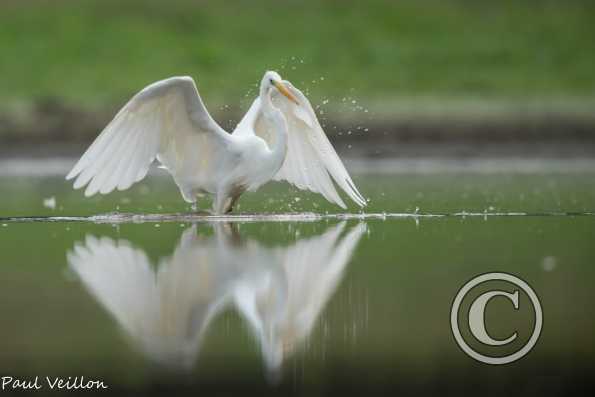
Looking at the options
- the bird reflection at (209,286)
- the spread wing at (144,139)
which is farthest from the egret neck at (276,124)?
the bird reflection at (209,286)

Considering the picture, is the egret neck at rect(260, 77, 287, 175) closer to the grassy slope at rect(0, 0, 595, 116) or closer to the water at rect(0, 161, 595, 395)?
the water at rect(0, 161, 595, 395)

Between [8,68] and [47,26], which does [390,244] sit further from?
[47,26]

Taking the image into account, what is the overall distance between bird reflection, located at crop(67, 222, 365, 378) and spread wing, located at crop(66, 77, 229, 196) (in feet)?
2.66

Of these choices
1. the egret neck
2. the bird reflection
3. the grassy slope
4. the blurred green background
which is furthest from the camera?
the grassy slope

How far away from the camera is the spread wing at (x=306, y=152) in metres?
10.3

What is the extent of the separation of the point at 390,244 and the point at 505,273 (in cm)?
171

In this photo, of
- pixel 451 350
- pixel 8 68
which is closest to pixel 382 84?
pixel 8 68

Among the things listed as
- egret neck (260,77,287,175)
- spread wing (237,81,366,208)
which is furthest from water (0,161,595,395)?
egret neck (260,77,287,175)

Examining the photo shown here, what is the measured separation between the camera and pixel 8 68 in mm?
25969

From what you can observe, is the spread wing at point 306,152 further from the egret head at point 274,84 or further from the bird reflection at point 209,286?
the bird reflection at point 209,286

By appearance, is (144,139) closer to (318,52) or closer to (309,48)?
(318,52)

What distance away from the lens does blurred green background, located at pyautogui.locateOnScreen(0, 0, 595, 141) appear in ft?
78.0

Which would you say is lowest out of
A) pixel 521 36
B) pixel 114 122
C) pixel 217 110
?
pixel 114 122

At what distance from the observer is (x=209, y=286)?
6.54 meters
